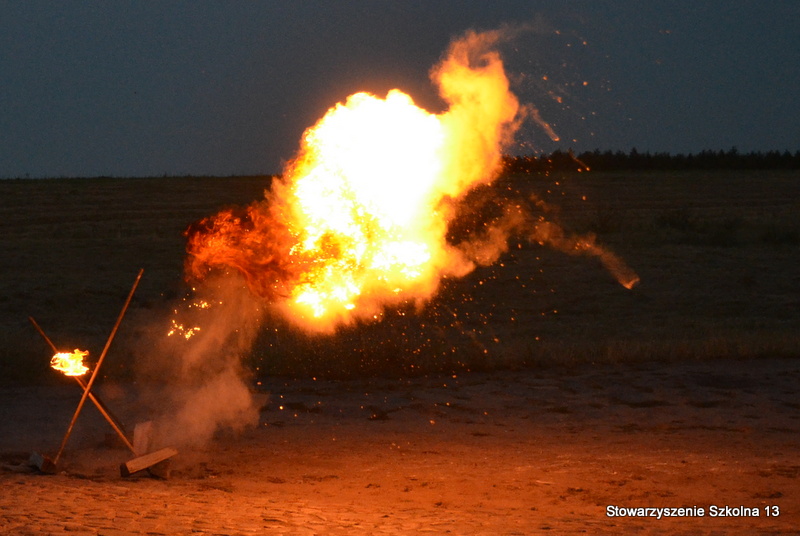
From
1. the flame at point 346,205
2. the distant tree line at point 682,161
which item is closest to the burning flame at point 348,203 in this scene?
the flame at point 346,205

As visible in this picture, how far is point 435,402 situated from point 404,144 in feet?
11.7

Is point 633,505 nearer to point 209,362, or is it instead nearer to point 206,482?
point 206,482

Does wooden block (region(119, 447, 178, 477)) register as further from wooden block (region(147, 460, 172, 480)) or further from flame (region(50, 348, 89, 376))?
flame (region(50, 348, 89, 376))

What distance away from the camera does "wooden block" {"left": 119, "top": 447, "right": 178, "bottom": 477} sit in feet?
27.1

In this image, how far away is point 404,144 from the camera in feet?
36.6

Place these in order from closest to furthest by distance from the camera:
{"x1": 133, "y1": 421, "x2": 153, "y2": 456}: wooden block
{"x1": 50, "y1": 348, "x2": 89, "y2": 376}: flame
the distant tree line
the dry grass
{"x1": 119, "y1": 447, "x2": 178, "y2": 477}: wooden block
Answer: {"x1": 119, "y1": 447, "x2": 178, "y2": 477}: wooden block, {"x1": 50, "y1": 348, "x2": 89, "y2": 376}: flame, {"x1": 133, "y1": 421, "x2": 153, "y2": 456}: wooden block, the dry grass, the distant tree line

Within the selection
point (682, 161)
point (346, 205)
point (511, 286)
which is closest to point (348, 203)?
point (346, 205)

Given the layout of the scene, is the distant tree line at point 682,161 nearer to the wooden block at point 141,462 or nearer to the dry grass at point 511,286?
the dry grass at point 511,286

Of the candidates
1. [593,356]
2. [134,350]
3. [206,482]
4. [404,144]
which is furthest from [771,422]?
[134,350]

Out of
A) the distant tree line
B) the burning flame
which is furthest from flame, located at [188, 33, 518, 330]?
the distant tree line

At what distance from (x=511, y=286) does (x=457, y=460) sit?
15874 millimetres

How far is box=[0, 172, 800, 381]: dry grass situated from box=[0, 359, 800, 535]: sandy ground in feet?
2.70

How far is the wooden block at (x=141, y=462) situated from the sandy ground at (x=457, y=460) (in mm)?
117

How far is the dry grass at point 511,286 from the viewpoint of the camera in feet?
46.7
